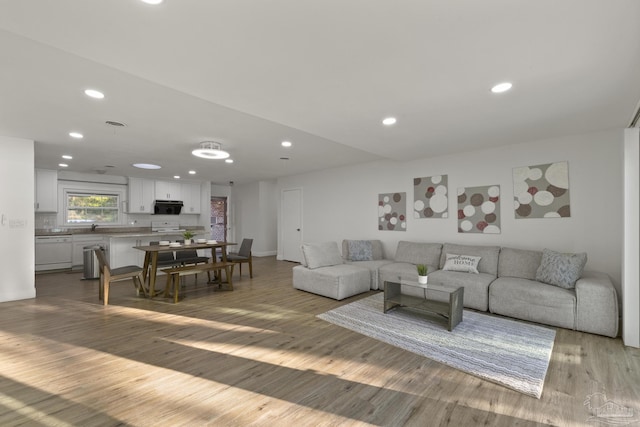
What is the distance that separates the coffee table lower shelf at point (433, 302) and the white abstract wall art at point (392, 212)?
1894mm

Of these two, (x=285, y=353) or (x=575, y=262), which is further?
(x=575, y=262)

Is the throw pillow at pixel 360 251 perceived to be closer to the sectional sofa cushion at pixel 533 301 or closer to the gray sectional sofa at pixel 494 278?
the gray sectional sofa at pixel 494 278

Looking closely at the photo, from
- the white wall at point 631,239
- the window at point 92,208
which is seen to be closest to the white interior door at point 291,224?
the window at point 92,208

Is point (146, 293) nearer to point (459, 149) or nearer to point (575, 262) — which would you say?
point (459, 149)

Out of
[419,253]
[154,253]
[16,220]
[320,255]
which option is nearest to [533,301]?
[419,253]

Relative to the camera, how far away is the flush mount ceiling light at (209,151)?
168 inches

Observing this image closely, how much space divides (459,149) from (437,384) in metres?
3.70

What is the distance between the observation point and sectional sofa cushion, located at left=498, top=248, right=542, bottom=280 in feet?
12.6

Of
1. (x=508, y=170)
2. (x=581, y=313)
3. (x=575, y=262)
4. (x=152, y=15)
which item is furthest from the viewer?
(x=508, y=170)

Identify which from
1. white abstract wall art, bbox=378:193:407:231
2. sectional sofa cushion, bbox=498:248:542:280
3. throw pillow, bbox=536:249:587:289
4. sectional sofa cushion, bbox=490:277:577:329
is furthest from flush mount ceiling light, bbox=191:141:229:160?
throw pillow, bbox=536:249:587:289

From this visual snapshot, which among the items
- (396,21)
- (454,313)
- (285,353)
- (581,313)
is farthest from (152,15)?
(581,313)

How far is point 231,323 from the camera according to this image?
3.38 m

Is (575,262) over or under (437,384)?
over

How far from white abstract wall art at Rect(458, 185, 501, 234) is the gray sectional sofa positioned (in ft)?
1.29
